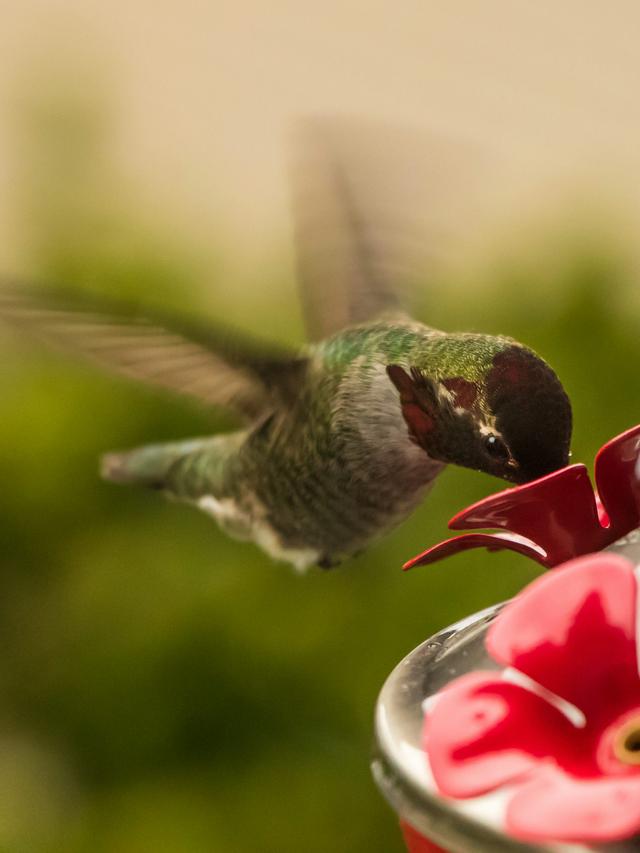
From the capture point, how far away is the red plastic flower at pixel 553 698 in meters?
0.65

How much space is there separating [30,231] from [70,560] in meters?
0.80

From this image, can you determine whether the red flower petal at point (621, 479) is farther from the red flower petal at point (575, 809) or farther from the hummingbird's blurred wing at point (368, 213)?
the hummingbird's blurred wing at point (368, 213)

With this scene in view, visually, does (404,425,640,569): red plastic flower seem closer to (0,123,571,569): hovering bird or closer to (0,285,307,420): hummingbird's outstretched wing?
(0,123,571,569): hovering bird

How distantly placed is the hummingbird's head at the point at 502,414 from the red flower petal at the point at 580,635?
0.57ft

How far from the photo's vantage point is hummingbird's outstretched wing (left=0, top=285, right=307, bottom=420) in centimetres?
104

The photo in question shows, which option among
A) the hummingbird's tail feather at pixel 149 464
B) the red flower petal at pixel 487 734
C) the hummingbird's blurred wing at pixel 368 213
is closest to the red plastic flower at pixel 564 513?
the red flower petal at pixel 487 734

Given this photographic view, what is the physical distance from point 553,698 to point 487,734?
0.06 meters

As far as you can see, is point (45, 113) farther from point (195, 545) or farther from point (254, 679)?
point (254, 679)

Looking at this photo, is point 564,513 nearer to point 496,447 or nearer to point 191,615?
point 496,447

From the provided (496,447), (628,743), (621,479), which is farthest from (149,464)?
(628,743)

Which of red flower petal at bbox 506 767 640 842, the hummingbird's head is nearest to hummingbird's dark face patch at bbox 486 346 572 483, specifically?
the hummingbird's head

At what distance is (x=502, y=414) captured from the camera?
2.85 ft

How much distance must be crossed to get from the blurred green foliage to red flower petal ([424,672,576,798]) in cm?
143

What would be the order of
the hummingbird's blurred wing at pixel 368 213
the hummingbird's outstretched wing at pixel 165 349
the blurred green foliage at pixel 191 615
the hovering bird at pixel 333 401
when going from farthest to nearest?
the blurred green foliage at pixel 191 615 → the hummingbird's blurred wing at pixel 368 213 → the hummingbird's outstretched wing at pixel 165 349 → the hovering bird at pixel 333 401
